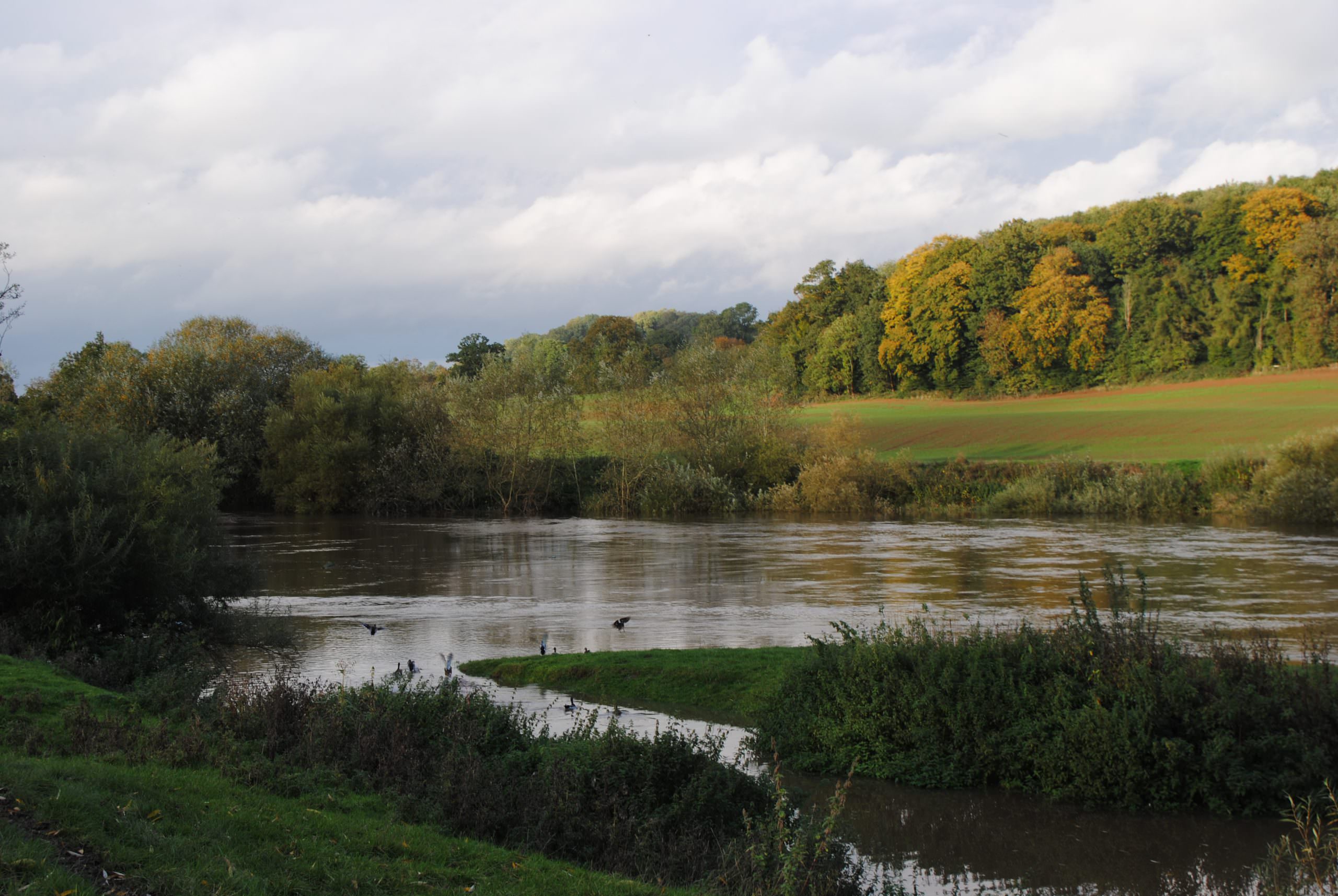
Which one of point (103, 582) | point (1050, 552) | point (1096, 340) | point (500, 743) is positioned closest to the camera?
point (500, 743)

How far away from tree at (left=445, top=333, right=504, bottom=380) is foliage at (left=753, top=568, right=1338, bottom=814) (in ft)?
222

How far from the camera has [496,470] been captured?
5147 centimetres

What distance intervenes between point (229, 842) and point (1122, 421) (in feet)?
193

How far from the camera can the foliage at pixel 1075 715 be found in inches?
366

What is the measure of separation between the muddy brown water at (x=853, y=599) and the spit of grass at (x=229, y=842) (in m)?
2.79

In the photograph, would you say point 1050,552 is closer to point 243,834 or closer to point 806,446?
point 806,446

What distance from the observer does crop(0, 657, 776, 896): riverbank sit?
508 cm

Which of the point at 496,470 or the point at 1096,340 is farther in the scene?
the point at 1096,340

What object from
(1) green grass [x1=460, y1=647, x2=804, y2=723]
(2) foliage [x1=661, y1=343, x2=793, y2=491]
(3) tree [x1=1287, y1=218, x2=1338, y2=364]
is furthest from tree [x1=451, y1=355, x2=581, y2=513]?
(3) tree [x1=1287, y1=218, x2=1338, y2=364]

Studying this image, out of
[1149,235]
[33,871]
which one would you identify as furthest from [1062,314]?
[33,871]

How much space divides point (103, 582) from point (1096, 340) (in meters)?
73.0

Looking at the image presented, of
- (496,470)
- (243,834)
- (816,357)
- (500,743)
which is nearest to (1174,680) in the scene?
(500,743)

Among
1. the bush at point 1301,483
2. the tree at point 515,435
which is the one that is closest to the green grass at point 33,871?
the bush at point 1301,483

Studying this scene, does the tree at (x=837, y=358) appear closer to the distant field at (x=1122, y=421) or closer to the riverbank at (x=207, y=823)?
the distant field at (x=1122, y=421)
